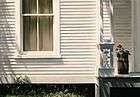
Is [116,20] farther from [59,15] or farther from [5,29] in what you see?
[5,29]

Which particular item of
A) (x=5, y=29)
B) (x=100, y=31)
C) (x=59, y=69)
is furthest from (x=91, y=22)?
(x=5, y=29)

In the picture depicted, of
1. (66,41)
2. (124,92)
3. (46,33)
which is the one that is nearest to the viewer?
(124,92)

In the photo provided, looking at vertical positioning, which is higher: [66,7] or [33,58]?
[66,7]

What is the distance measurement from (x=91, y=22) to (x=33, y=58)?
2218 millimetres

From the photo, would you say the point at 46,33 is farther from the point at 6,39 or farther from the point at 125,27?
the point at 125,27

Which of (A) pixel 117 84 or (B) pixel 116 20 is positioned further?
(B) pixel 116 20

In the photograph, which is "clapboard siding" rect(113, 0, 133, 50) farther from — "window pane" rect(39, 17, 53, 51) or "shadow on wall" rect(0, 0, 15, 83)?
"shadow on wall" rect(0, 0, 15, 83)

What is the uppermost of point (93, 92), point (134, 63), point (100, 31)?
point (100, 31)

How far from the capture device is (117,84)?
1415 centimetres

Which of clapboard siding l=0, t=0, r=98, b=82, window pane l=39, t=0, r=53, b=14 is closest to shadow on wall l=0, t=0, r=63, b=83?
clapboard siding l=0, t=0, r=98, b=82

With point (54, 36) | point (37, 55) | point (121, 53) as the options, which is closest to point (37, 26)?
point (54, 36)

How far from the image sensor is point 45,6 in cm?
1534

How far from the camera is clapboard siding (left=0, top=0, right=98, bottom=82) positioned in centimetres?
1515

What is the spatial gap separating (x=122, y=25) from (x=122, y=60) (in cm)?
125
